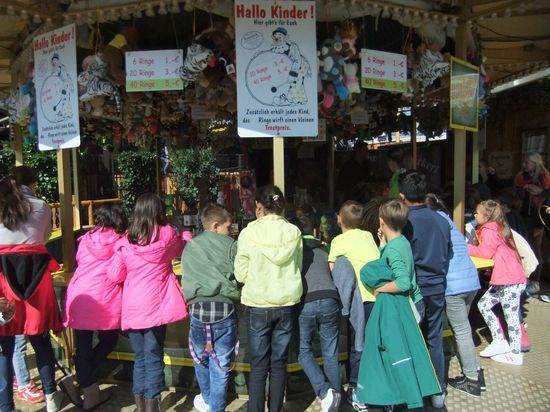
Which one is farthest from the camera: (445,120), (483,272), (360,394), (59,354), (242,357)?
(445,120)

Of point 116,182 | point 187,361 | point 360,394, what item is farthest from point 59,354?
point 116,182

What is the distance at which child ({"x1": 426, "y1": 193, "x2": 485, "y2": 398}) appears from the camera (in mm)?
3650

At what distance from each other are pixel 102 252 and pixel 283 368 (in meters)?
1.54

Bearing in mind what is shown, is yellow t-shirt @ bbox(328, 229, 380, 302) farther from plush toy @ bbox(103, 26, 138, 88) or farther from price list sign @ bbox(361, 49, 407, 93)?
plush toy @ bbox(103, 26, 138, 88)

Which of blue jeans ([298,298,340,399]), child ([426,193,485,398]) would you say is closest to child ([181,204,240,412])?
blue jeans ([298,298,340,399])

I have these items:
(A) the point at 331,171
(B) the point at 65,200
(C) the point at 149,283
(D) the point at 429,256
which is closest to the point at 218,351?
(C) the point at 149,283

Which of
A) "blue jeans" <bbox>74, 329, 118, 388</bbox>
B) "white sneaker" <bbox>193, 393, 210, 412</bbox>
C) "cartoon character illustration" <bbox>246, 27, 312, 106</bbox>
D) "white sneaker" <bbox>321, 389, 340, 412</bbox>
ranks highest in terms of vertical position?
"cartoon character illustration" <bbox>246, 27, 312, 106</bbox>

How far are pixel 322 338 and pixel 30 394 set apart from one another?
2.37m

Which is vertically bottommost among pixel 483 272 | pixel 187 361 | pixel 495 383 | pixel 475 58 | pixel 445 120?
pixel 495 383

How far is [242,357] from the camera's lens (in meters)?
3.72

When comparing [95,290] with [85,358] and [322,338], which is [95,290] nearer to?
[85,358]

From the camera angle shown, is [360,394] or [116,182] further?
[116,182]

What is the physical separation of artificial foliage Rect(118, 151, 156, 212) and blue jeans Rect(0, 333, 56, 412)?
1139cm

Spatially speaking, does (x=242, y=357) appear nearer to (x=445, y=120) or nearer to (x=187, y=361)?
(x=187, y=361)
